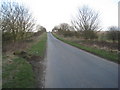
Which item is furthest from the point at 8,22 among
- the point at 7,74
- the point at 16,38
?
the point at 7,74

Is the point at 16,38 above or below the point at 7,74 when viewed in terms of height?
above

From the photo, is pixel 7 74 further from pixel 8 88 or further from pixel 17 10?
pixel 17 10

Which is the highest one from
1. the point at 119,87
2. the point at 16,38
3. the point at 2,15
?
the point at 2,15

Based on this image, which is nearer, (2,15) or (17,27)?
(2,15)

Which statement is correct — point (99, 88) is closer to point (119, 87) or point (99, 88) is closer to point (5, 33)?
point (119, 87)

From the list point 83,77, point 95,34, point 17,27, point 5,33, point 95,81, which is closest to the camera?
point 95,81

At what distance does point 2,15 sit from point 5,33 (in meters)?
3.33

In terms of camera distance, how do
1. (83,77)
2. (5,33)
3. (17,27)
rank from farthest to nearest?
(17,27) < (5,33) < (83,77)

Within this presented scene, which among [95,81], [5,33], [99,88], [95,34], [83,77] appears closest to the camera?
[99,88]

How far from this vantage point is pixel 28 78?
21.2 ft

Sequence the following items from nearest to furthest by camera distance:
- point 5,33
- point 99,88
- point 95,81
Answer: point 99,88 < point 95,81 < point 5,33

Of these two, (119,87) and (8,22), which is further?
(8,22)

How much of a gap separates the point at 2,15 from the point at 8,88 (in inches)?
775

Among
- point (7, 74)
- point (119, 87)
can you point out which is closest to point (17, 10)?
point (7, 74)
